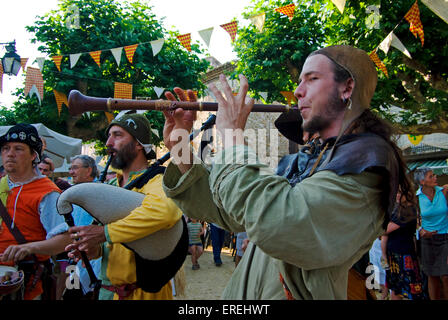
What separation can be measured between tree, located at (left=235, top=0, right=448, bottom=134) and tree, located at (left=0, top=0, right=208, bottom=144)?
3125 mm

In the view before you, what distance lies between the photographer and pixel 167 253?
7.95ft

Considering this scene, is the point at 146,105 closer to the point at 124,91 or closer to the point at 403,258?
the point at 403,258

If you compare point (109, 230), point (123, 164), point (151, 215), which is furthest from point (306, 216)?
point (123, 164)

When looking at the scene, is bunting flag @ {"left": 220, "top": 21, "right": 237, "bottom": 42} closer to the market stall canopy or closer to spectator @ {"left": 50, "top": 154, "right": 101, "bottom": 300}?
spectator @ {"left": 50, "top": 154, "right": 101, "bottom": 300}

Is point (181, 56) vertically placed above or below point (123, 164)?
above

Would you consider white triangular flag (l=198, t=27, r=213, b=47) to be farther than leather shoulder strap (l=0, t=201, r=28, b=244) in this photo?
Yes

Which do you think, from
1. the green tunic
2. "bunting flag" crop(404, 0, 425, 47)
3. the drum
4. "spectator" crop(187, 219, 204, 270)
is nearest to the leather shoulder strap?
the drum

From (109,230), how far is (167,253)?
430 millimetres

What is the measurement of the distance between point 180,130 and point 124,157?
1548 millimetres

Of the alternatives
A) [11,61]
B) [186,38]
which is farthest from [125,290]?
[11,61]

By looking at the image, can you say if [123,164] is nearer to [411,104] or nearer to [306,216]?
[306,216]

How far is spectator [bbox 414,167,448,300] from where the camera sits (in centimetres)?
505

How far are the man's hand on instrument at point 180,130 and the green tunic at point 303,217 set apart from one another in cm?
42

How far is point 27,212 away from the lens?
9.75ft
